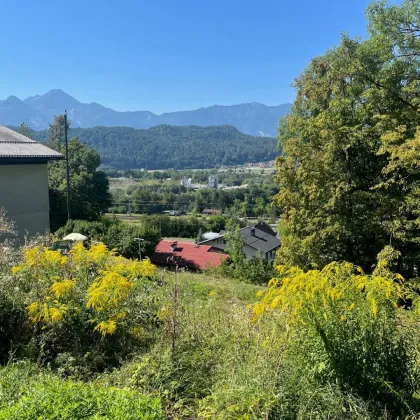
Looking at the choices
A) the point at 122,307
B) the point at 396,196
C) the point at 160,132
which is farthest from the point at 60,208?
the point at 160,132

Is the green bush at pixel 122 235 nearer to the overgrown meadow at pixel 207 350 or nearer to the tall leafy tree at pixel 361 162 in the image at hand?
the tall leafy tree at pixel 361 162

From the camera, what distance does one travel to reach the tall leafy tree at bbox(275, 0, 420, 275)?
10945mm

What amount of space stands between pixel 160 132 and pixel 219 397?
197 m

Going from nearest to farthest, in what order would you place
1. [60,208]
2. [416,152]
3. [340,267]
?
[340,267], [416,152], [60,208]

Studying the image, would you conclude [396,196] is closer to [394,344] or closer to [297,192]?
[297,192]

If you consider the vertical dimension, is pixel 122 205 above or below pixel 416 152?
below

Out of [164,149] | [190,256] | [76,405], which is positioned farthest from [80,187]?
[164,149]

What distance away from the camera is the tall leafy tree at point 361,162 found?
10.9 metres

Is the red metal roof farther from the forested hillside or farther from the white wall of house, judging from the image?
the forested hillside

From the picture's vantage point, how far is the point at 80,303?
4051 millimetres

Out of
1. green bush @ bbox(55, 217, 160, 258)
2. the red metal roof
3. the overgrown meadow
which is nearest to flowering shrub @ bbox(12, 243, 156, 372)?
the overgrown meadow

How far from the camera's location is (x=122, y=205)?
5947 cm

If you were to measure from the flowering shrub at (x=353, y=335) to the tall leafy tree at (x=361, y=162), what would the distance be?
854cm

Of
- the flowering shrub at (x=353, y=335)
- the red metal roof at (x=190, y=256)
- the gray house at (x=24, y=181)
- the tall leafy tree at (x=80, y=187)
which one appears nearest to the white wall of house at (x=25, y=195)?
the gray house at (x=24, y=181)
